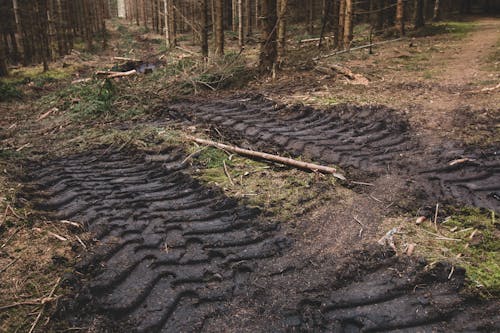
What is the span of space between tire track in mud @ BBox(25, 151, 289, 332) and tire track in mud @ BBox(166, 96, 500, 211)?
1.56 m

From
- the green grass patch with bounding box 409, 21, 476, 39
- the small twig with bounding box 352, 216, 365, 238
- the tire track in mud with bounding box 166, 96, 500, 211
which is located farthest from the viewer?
the green grass patch with bounding box 409, 21, 476, 39

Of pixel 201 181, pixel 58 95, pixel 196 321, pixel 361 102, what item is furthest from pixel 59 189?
pixel 58 95

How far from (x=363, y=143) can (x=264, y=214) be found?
216cm

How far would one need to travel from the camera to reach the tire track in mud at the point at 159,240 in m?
2.64

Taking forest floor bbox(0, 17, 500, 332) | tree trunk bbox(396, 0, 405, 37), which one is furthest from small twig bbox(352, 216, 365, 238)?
tree trunk bbox(396, 0, 405, 37)

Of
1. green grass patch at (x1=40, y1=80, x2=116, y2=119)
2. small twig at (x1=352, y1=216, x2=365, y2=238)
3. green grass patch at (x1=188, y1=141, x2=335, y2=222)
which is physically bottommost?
small twig at (x1=352, y1=216, x2=365, y2=238)

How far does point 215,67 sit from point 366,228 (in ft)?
23.1

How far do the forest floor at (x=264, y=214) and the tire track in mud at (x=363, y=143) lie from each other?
0.03 metres

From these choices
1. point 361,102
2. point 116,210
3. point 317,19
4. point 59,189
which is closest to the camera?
point 116,210

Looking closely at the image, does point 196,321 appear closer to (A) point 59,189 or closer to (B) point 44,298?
(B) point 44,298

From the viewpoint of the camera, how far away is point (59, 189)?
432cm

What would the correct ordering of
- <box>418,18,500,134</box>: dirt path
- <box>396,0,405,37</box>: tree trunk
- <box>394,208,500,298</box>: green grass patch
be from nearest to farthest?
<box>394,208,500,298</box>: green grass patch, <box>418,18,500,134</box>: dirt path, <box>396,0,405,37</box>: tree trunk

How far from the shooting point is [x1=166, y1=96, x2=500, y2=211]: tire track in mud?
405 centimetres

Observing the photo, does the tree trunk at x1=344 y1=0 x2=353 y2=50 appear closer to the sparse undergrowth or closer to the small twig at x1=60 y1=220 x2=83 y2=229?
the sparse undergrowth
